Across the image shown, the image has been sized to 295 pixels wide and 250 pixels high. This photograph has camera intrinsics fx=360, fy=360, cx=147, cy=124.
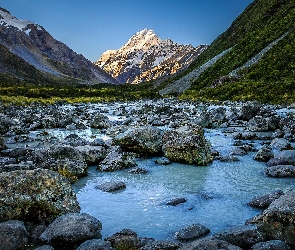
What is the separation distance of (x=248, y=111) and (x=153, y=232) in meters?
26.5

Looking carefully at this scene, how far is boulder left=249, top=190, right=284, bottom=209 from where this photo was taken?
9.97m

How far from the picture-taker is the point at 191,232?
26.9 feet

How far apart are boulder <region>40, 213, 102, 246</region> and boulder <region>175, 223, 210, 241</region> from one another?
6.41 feet

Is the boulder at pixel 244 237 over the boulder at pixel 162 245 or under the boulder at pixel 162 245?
over

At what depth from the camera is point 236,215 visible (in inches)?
377

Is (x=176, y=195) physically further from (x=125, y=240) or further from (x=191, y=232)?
(x=125, y=240)

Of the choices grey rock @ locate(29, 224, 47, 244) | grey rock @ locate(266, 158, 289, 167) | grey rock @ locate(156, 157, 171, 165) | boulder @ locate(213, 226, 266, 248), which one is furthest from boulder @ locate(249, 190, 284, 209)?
grey rock @ locate(156, 157, 171, 165)

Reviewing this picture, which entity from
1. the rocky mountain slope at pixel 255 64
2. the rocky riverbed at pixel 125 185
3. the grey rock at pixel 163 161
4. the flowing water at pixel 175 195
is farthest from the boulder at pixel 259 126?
the rocky mountain slope at pixel 255 64

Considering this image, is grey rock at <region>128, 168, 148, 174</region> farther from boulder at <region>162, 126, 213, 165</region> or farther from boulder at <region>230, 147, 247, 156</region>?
boulder at <region>230, 147, 247, 156</region>

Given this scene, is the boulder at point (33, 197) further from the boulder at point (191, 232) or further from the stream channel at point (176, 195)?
the boulder at point (191, 232)

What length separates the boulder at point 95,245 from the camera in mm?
7227

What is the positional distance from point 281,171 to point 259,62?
8530cm

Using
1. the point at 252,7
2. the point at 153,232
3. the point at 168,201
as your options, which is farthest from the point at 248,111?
the point at 252,7

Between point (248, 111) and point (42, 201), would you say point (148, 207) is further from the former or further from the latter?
point (248, 111)
